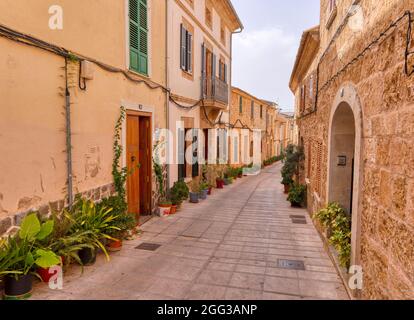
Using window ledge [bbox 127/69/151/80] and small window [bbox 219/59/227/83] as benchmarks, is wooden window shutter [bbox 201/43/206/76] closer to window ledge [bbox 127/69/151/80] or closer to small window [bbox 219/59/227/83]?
small window [bbox 219/59/227/83]

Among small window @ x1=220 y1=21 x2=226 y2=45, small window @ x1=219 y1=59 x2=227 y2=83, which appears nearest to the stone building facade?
small window @ x1=219 y1=59 x2=227 y2=83

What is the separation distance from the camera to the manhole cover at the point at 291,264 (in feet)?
16.8

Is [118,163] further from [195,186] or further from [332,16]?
[195,186]

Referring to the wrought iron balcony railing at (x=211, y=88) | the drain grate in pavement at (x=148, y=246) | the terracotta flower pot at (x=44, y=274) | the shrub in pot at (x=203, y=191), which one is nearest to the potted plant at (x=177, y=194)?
the shrub in pot at (x=203, y=191)

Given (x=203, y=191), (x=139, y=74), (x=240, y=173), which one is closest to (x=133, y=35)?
(x=139, y=74)

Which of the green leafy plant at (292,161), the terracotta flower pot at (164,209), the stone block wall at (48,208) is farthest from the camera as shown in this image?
the green leafy plant at (292,161)

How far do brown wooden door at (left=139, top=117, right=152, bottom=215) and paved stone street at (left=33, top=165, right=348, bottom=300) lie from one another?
2.13 feet

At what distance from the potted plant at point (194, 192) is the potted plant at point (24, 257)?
21.6 ft

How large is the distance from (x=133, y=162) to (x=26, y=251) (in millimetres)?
3976

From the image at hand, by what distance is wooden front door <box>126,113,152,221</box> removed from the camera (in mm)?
7578

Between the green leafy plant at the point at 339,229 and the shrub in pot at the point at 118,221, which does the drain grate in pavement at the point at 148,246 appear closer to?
the shrub in pot at the point at 118,221

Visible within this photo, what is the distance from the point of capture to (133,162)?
7734 millimetres
